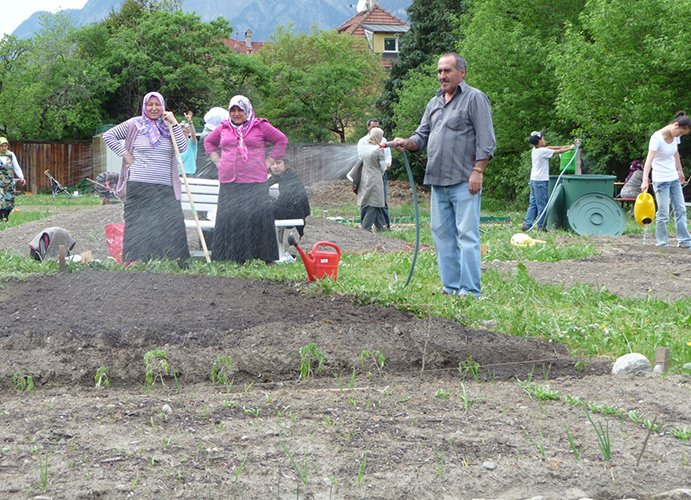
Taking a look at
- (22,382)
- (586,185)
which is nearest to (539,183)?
(586,185)

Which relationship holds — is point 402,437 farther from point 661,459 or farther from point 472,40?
point 472,40

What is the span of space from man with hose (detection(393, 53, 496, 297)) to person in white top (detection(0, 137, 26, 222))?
10.1 metres

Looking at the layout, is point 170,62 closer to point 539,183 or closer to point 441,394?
point 539,183

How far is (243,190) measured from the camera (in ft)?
32.6

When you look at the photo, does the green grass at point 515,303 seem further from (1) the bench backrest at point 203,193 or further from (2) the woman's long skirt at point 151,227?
(1) the bench backrest at point 203,193

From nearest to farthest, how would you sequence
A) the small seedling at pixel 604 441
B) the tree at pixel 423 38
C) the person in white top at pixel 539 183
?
the small seedling at pixel 604 441, the person in white top at pixel 539 183, the tree at pixel 423 38

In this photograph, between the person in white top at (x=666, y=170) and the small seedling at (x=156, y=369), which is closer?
the small seedling at (x=156, y=369)

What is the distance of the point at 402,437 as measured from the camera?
12.8ft

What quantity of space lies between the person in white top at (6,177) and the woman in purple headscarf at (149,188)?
707cm

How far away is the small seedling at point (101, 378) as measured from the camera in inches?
→ 199

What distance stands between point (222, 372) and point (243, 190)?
16.2 ft

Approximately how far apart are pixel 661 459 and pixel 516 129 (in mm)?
25938

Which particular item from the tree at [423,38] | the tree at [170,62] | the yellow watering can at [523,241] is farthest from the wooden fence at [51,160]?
the yellow watering can at [523,241]

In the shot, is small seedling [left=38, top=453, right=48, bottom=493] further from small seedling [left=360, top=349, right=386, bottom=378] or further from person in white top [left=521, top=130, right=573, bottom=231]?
person in white top [left=521, top=130, right=573, bottom=231]
